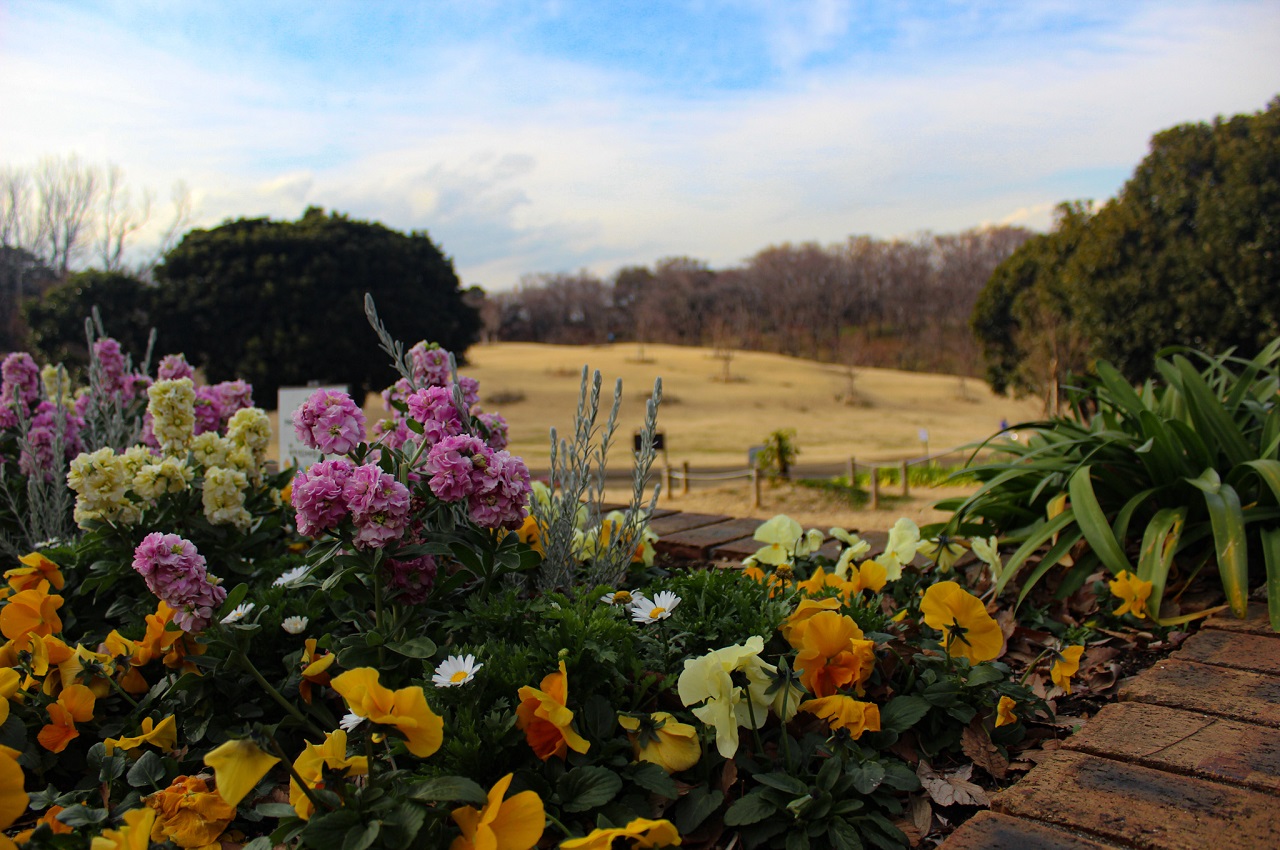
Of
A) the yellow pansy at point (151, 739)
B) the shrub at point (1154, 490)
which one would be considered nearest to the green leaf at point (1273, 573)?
the shrub at point (1154, 490)

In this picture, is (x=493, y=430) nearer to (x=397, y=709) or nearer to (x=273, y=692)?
(x=273, y=692)

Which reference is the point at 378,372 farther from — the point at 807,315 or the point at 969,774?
the point at 807,315

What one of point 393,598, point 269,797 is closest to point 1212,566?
point 393,598

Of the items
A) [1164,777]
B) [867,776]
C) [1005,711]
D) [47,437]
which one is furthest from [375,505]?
[47,437]

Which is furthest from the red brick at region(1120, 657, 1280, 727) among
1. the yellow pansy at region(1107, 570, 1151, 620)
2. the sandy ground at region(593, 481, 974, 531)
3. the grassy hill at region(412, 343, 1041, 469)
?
the grassy hill at region(412, 343, 1041, 469)

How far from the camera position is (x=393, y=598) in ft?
5.28

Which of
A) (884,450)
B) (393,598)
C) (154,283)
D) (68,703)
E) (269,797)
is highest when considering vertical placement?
(154,283)

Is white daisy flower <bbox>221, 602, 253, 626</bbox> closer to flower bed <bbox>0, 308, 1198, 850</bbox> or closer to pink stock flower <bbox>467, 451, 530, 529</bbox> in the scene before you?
flower bed <bbox>0, 308, 1198, 850</bbox>

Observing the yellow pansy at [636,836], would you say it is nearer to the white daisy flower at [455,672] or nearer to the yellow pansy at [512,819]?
the yellow pansy at [512,819]

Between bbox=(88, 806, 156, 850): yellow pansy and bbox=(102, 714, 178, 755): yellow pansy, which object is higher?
bbox=(88, 806, 156, 850): yellow pansy

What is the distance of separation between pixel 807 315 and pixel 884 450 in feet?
119

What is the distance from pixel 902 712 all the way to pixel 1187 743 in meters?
0.46

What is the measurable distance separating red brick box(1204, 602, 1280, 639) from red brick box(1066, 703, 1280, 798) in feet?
2.00

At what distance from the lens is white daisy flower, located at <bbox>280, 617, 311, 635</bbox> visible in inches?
64.7
